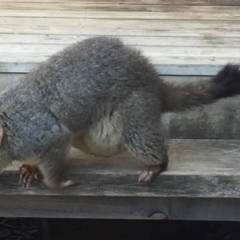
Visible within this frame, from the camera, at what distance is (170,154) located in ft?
9.20

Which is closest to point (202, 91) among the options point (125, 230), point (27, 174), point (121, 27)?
point (27, 174)

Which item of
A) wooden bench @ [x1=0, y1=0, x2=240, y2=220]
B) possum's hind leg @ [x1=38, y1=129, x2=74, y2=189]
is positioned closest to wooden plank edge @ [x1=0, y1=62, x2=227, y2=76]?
wooden bench @ [x1=0, y1=0, x2=240, y2=220]

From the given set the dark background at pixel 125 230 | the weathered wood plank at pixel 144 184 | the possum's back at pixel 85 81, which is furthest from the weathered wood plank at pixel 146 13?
the weathered wood plank at pixel 144 184

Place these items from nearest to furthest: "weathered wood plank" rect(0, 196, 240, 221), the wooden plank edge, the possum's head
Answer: the possum's head
"weathered wood plank" rect(0, 196, 240, 221)
the wooden plank edge

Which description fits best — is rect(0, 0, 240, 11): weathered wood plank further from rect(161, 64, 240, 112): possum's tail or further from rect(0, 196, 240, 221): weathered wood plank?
rect(0, 196, 240, 221): weathered wood plank

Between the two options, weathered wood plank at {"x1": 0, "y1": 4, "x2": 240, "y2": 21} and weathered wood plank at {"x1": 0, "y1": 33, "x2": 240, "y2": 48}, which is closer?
weathered wood plank at {"x1": 0, "y1": 33, "x2": 240, "y2": 48}

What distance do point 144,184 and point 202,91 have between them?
0.47 meters

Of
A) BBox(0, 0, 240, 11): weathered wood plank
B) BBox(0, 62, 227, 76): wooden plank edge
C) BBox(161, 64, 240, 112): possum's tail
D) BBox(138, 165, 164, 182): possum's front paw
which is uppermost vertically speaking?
BBox(0, 0, 240, 11): weathered wood plank

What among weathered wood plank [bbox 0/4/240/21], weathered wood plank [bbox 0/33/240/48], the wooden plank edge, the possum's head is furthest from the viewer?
weathered wood plank [bbox 0/4/240/21]

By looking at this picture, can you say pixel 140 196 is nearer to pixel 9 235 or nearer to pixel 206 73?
pixel 206 73

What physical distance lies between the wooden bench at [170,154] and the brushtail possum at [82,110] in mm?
82

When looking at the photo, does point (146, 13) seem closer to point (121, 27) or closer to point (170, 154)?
point (121, 27)

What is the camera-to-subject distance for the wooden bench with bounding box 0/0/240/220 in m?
2.59

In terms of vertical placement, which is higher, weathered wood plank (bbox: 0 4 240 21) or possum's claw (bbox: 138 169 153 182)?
weathered wood plank (bbox: 0 4 240 21)
